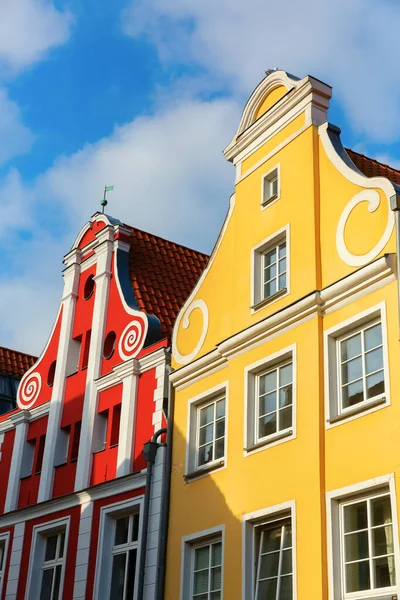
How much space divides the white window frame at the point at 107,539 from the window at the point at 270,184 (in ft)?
22.1

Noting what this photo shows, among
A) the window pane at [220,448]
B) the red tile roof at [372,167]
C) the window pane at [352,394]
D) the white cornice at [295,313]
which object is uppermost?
the red tile roof at [372,167]

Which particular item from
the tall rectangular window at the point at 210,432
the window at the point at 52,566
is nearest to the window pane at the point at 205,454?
the tall rectangular window at the point at 210,432

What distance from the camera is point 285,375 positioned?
1641cm

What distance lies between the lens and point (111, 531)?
2027 cm

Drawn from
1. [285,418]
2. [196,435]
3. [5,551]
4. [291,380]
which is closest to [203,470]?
[196,435]

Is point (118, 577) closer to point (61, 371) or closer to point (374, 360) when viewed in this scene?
point (61, 371)

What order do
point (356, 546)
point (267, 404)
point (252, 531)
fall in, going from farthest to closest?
1. point (267, 404)
2. point (252, 531)
3. point (356, 546)

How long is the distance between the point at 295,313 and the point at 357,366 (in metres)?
1.83

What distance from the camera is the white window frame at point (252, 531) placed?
49.7 feet

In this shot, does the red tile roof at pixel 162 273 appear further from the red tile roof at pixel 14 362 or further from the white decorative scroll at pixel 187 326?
the red tile roof at pixel 14 362

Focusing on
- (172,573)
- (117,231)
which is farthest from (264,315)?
(117,231)

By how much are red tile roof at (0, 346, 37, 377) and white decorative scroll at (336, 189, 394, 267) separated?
1841 centimetres

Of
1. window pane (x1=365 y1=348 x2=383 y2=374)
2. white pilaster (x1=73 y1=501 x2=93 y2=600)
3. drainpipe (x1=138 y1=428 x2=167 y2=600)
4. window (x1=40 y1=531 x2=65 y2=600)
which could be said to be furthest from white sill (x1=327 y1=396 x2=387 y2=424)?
window (x1=40 y1=531 x2=65 y2=600)

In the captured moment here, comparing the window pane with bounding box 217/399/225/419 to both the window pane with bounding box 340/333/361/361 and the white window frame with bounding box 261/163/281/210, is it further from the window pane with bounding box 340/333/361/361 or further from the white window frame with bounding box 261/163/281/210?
the white window frame with bounding box 261/163/281/210
